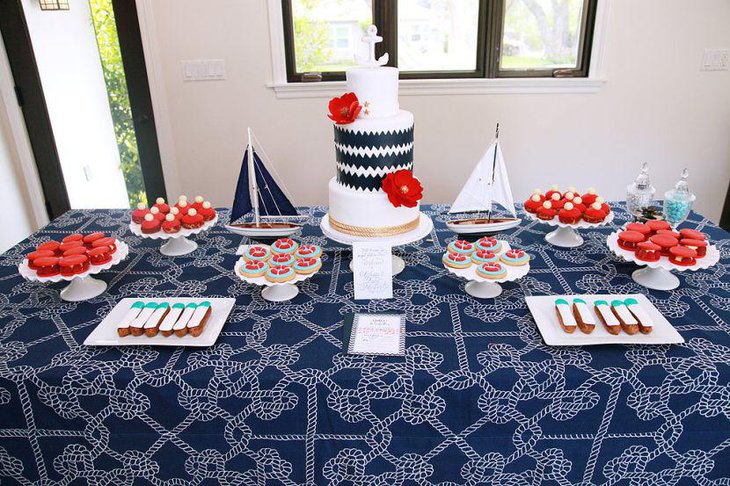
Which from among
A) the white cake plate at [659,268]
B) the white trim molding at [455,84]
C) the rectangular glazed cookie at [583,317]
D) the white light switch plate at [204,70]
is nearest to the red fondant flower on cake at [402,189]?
the rectangular glazed cookie at [583,317]

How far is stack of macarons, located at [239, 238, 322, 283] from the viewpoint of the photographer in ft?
4.37

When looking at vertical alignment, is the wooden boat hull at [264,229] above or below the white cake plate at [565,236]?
above

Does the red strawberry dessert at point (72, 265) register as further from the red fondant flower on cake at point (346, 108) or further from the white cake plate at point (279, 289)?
the red fondant flower on cake at point (346, 108)

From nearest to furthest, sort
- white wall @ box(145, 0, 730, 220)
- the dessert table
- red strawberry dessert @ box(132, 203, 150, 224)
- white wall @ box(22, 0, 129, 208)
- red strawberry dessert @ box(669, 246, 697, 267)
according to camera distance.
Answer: the dessert table < red strawberry dessert @ box(669, 246, 697, 267) < red strawberry dessert @ box(132, 203, 150, 224) < white wall @ box(145, 0, 730, 220) < white wall @ box(22, 0, 129, 208)

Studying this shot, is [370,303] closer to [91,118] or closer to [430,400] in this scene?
[430,400]

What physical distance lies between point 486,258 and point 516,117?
170 centimetres

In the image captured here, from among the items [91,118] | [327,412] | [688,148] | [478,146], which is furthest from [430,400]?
[91,118]

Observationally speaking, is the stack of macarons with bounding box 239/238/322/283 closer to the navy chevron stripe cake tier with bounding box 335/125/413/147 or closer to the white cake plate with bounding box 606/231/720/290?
the navy chevron stripe cake tier with bounding box 335/125/413/147

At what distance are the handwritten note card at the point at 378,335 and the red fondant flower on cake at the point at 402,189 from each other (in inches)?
11.7

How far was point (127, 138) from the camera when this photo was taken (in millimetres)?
3066

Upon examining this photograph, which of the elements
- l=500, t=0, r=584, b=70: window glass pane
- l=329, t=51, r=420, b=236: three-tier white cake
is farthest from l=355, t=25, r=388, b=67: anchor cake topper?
l=500, t=0, r=584, b=70: window glass pane

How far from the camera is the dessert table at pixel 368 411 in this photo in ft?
3.61

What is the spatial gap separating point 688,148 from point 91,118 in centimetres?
373

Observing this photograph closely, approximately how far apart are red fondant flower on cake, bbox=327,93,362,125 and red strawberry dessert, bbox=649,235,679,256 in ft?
2.83
